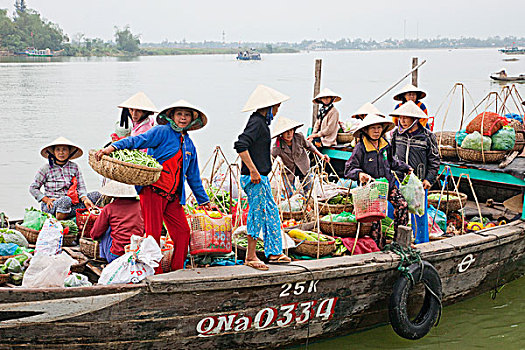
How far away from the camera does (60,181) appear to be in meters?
5.51

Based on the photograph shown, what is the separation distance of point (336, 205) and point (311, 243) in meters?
0.94

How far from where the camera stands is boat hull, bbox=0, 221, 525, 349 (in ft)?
11.9

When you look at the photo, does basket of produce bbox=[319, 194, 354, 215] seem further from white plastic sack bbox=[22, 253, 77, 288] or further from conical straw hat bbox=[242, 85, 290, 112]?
white plastic sack bbox=[22, 253, 77, 288]

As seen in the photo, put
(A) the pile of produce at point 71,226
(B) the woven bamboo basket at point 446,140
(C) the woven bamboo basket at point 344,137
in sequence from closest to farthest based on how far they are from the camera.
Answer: (A) the pile of produce at point 71,226
(B) the woven bamboo basket at point 446,140
(C) the woven bamboo basket at point 344,137

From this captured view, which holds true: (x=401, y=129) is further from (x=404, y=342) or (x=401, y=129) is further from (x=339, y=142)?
(x=339, y=142)

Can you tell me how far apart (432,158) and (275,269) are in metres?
1.99

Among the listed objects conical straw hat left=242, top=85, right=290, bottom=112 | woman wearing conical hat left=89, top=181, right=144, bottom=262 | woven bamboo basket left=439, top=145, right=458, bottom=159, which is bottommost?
woman wearing conical hat left=89, top=181, right=144, bottom=262

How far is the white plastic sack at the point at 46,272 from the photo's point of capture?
149 inches

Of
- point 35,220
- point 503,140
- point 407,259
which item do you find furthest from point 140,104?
point 503,140

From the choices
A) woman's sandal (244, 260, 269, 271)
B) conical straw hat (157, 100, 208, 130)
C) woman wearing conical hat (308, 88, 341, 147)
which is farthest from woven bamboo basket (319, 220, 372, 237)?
woman wearing conical hat (308, 88, 341, 147)

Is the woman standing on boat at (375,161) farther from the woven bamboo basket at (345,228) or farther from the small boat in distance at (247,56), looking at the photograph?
the small boat in distance at (247,56)

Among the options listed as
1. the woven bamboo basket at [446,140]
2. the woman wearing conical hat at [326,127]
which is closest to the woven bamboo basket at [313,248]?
the woven bamboo basket at [446,140]

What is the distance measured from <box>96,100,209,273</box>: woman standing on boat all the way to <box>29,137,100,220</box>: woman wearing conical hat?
1496 mm

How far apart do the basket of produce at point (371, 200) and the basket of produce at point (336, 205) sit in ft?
2.39
